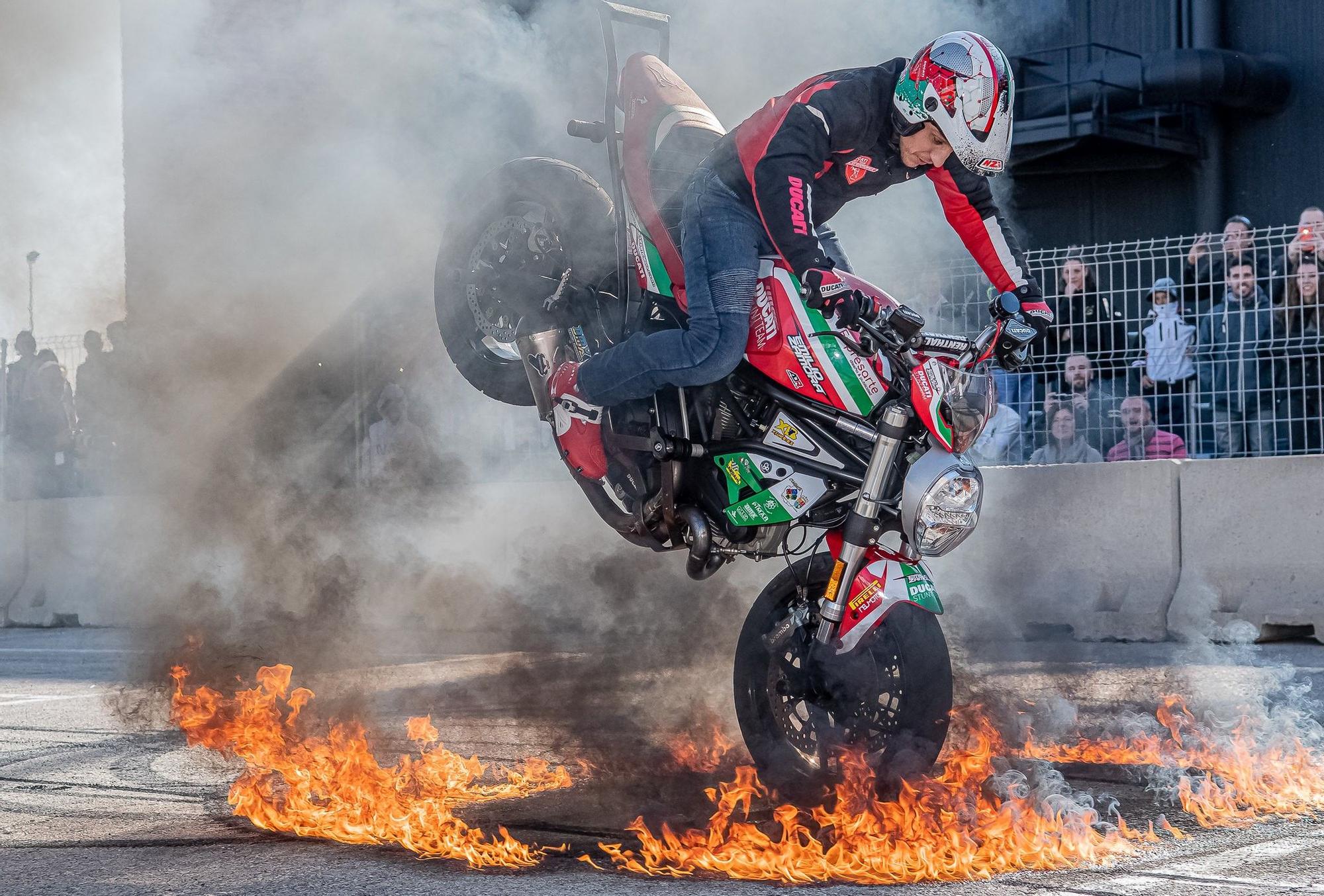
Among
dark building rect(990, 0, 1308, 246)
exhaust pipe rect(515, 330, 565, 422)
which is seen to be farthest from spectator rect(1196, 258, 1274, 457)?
dark building rect(990, 0, 1308, 246)

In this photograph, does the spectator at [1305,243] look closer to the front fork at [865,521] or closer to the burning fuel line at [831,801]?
the burning fuel line at [831,801]

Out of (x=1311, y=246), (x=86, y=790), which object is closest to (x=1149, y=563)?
(x=1311, y=246)

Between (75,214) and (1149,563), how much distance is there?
22.0 feet

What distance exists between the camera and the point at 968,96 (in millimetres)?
4289

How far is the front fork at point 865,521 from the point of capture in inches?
163

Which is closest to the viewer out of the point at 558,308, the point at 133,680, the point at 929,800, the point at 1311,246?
the point at 929,800

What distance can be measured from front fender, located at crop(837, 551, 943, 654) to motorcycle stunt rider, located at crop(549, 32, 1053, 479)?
68cm

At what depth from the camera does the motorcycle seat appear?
520 centimetres

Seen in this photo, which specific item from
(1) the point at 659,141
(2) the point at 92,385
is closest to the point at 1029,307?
(1) the point at 659,141

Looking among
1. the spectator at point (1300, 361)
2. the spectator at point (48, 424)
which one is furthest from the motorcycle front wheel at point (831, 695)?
the spectator at point (48, 424)

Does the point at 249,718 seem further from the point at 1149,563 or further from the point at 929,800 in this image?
the point at 1149,563

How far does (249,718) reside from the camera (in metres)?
5.09

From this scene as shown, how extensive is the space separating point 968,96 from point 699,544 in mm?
1557

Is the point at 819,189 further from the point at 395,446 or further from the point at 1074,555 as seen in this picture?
the point at 1074,555
